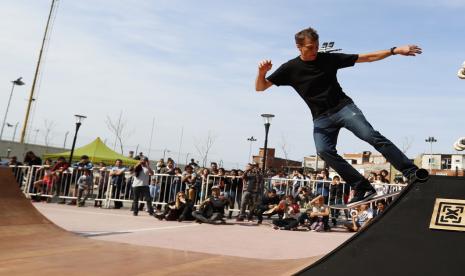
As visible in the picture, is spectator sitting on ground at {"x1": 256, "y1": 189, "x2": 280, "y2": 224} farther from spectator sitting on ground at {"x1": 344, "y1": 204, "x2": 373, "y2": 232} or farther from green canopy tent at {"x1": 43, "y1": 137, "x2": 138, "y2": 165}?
green canopy tent at {"x1": 43, "y1": 137, "x2": 138, "y2": 165}

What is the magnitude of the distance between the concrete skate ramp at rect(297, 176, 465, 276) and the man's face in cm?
151

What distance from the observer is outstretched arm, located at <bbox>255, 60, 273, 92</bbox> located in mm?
3510

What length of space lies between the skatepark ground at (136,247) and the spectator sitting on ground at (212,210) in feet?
2.13

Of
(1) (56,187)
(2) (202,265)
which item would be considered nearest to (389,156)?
(2) (202,265)

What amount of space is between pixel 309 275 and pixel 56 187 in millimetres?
12716

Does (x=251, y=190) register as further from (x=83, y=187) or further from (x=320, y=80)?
(x=320, y=80)

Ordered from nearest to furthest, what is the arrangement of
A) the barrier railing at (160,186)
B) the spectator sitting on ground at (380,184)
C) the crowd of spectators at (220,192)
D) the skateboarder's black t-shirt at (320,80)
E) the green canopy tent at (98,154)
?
the skateboarder's black t-shirt at (320,80) → the crowd of spectators at (220,192) → the spectator sitting on ground at (380,184) → the barrier railing at (160,186) → the green canopy tent at (98,154)

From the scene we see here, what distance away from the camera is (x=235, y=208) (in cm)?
1078

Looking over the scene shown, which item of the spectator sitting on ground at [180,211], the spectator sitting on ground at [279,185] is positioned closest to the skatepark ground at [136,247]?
the spectator sitting on ground at [180,211]

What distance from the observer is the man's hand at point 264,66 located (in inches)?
138

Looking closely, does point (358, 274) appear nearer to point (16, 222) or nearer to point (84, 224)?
point (16, 222)

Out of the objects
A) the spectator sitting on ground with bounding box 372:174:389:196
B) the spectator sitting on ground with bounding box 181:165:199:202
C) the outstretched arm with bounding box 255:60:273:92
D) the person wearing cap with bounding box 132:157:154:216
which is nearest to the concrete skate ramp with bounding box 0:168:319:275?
the outstretched arm with bounding box 255:60:273:92

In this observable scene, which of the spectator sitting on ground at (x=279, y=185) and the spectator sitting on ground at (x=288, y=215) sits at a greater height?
the spectator sitting on ground at (x=279, y=185)

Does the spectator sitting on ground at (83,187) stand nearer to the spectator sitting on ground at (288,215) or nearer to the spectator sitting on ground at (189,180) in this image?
the spectator sitting on ground at (189,180)
